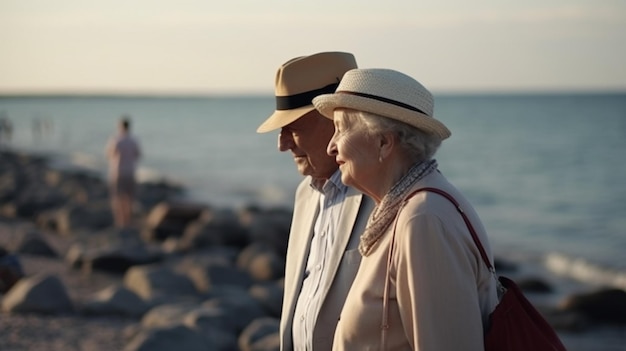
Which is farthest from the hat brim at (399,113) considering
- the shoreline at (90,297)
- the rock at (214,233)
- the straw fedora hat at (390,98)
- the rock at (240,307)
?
the rock at (214,233)

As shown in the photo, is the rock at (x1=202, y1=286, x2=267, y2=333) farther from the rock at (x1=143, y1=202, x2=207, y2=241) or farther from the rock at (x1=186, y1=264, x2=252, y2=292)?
the rock at (x1=143, y1=202, x2=207, y2=241)

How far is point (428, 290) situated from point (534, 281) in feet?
38.6

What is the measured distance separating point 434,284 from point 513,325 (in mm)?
246

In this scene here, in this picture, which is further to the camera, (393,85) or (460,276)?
(393,85)

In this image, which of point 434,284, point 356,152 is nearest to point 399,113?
point 356,152

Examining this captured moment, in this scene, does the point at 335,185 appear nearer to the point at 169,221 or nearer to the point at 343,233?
the point at 343,233

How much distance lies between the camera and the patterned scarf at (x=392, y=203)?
2953 mm

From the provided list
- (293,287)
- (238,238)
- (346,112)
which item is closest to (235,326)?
(293,287)

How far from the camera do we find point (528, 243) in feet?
64.6

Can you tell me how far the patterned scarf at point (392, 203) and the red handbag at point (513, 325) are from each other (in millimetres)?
76

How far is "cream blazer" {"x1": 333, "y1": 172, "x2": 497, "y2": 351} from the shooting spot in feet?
8.97

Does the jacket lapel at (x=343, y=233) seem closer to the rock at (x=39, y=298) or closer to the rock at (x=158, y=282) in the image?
the rock at (x=39, y=298)

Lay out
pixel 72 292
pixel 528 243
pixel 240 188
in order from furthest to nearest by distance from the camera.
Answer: pixel 240 188 → pixel 528 243 → pixel 72 292

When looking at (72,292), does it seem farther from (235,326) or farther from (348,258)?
(348,258)
